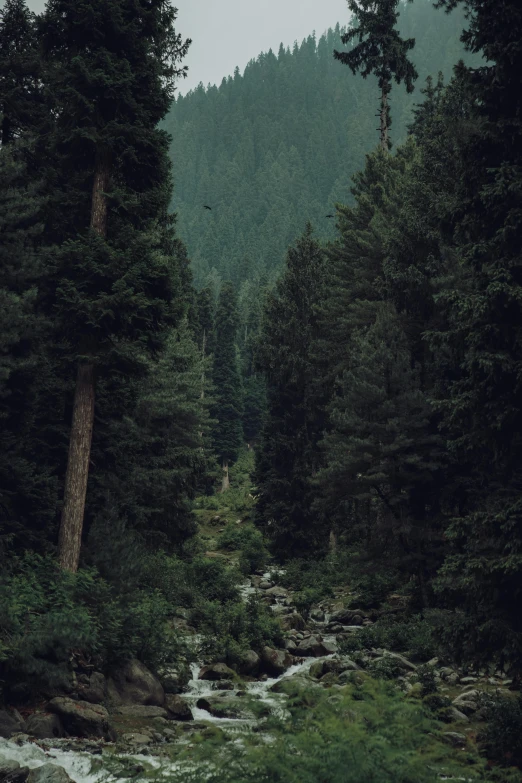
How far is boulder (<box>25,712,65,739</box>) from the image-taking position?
10.4m

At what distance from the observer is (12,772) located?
844 cm

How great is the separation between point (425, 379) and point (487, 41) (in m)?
13.8

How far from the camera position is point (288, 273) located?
39.6m

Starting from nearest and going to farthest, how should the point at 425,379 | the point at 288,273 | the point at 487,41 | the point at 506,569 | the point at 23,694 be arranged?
the point at 506,569, the point at 23,694, the point at 487,41, the point at 425,379, the point at 288,273

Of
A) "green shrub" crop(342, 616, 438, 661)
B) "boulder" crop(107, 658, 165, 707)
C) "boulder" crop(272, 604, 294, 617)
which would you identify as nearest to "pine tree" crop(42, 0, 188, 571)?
"boulder" crop(107, 658, 165, 707)

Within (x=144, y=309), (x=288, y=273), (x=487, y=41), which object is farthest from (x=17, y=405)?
(x=288, y=273)

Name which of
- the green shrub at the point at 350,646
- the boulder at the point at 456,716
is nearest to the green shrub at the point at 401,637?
the green shrub at the point at 350,646

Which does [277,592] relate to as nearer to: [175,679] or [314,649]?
[314,649]

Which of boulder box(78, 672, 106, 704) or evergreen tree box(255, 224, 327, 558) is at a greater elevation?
evergreen tree box(255, 224, 327, 558)

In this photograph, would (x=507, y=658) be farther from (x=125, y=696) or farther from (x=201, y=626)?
(x=201, y=626)

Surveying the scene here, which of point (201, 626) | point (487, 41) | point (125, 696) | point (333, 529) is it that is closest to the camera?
point (487, 41)

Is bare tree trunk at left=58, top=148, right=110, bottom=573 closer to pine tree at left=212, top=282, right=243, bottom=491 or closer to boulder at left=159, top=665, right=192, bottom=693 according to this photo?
boulder at left=159, top=665, right=192, bottom=693

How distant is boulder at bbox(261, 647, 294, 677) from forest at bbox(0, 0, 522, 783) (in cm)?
6

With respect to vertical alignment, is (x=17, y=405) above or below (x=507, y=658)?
above
